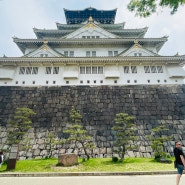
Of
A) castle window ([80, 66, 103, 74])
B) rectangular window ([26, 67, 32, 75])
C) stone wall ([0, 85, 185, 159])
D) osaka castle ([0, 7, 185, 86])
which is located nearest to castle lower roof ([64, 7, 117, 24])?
osaka castle ([0, 7, 185, 86])

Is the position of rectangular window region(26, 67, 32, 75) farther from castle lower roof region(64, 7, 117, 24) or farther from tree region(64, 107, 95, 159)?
castle lower roof region(64, 7, 117, 24)

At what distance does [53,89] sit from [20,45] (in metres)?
9.00

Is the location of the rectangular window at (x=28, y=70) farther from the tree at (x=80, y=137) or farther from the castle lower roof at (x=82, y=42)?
the tree at (x=80, y=137)

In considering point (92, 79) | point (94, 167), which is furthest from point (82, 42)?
point (94, 167)

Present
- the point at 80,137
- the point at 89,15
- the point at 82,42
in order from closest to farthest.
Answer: the point at 80,137
the point at 82,42
the point at 89,15

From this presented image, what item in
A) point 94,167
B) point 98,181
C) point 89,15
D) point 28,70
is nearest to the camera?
point 98,181

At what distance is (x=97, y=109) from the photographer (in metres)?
16.9

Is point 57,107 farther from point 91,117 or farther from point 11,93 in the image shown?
point 11,93

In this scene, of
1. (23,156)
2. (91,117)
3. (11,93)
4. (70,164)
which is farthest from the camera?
(11,93)

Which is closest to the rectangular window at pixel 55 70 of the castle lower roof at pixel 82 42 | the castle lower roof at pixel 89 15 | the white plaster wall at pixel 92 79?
the white plaster wall at pixel 92 79

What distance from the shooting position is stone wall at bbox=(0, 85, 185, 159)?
14375 millimetres

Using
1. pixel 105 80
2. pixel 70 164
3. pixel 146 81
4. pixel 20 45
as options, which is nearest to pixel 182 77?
pixel 146 81

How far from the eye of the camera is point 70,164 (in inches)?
413

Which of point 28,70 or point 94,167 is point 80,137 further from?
point 28,70
